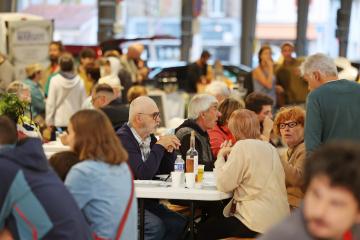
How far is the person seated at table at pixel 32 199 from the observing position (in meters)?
4.22

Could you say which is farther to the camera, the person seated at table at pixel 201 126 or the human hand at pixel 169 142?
the person seated at table at pixel 201 126

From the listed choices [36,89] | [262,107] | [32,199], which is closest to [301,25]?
[36,89]

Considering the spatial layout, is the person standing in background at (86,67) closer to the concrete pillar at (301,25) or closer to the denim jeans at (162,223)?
the denim jeans at (162,223)

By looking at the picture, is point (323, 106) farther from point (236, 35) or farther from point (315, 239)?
point (236, 35)

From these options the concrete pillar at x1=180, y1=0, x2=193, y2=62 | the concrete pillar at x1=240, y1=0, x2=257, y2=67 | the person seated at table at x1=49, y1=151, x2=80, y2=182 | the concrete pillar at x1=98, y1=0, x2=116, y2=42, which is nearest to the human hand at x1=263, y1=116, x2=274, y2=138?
the person seated at table at x1=49, y1=151, x2=80, y2=182

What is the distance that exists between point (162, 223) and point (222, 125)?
1322 mm

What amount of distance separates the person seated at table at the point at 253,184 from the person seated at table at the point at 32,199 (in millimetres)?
1802

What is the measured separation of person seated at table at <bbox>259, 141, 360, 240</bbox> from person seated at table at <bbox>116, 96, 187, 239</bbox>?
360 cm

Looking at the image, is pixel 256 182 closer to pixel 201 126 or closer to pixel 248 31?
pixel 201 126

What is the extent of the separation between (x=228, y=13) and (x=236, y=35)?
0.62 m

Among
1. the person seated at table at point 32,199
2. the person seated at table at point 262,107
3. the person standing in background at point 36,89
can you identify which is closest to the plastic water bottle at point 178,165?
the person seated at table at point 32,199

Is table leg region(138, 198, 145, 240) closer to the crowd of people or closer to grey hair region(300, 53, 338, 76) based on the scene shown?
the crowd of people

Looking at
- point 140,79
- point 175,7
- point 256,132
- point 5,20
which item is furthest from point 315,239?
point 175,7

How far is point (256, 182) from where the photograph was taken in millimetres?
5977
